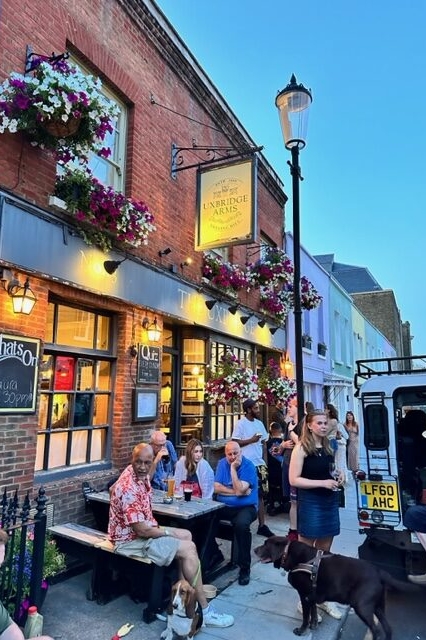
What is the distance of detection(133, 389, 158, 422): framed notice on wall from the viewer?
6391mm

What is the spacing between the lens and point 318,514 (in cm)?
434

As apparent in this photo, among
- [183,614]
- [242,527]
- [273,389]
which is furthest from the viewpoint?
[273,389]

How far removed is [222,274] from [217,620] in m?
5.90

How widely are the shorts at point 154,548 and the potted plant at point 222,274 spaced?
5260 mm

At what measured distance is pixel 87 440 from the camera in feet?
19.3

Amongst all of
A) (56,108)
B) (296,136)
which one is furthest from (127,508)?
(296,136)

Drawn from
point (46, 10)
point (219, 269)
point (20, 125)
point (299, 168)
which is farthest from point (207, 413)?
point (46, 10)

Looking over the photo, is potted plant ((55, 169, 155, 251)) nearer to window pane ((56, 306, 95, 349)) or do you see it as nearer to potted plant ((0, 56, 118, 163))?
potted plant ((0, 56, 118, 163))

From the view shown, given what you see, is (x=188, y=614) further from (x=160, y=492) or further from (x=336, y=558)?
(x=160, y=492)

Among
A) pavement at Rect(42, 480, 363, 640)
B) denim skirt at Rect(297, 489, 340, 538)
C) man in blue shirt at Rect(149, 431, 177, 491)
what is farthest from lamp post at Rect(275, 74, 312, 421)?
pavement at Rect(42, 480, 363, 640)

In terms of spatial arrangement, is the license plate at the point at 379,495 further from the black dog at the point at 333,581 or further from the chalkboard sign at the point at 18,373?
the chalkboard sign at the point at 18,373

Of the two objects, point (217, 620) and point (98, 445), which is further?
point (98, 445)

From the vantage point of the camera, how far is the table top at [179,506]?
15.2ft

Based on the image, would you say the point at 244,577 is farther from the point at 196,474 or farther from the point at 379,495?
the point at 379,495
